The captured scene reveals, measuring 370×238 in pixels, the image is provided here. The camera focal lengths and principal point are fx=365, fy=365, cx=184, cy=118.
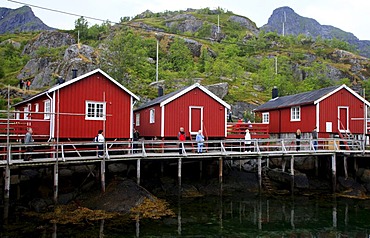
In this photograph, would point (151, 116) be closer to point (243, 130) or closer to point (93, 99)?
point (93, 99)

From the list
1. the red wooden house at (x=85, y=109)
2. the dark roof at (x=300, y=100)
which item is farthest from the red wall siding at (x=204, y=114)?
Answer: the dark roof at (x=300, y=100)

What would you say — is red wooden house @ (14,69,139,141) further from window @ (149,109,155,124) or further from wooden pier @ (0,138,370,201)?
window @ (149,109,155,124)

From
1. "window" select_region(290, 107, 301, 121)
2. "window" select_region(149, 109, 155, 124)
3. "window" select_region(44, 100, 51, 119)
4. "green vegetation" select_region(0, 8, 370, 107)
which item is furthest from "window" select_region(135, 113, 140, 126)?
"green vegetation" select_region(0, 8, 370, 107)

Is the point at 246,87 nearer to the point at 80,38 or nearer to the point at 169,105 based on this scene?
the point at 169,105

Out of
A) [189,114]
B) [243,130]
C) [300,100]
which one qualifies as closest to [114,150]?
[189,114]

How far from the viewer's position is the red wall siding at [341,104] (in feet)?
88.8

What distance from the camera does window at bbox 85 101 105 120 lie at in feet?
71.5

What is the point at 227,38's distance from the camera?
105688 mm

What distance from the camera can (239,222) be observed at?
16703 mm

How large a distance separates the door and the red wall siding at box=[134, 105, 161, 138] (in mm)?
13633

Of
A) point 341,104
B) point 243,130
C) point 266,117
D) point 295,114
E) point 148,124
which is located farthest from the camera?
point 266,117

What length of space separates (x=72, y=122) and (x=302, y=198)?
14258 millimetres

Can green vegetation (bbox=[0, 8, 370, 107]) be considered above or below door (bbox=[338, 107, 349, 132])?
above

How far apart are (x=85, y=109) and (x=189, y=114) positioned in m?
7.15
